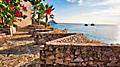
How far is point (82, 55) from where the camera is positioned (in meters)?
9.99

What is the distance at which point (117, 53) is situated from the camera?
9.76 meters

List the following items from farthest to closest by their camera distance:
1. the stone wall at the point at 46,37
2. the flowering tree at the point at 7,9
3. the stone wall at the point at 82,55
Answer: the stone wall at the point at 46,37 → the stone wall at the point at 82,55 → the flowering tree at the point at 7,9

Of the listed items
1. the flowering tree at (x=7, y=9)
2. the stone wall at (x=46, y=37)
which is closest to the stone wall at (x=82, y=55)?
the flowering tree at (x=7, y=9)

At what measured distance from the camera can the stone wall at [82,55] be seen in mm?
9781

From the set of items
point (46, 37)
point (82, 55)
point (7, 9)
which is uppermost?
point (7, 9)

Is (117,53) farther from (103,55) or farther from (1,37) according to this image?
(1,37)

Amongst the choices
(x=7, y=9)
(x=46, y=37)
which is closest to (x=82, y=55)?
(x=7, y=9)

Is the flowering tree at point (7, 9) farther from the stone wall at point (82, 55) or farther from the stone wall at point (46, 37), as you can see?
the stone wall at point (46, 37)

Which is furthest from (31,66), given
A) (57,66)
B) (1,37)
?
(1,37)

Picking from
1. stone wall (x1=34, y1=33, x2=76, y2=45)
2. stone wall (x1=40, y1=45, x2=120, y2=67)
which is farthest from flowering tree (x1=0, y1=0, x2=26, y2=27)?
stone wall (x1=34, y1=33, x2=76, y2=45)

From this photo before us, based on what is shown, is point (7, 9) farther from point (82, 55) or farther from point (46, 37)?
point (46, 37)

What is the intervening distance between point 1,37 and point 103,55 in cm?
1801

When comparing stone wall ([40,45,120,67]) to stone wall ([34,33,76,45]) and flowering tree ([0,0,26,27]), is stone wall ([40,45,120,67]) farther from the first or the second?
stone wall ([34,33,76,45])

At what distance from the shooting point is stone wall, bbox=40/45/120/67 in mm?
9781
